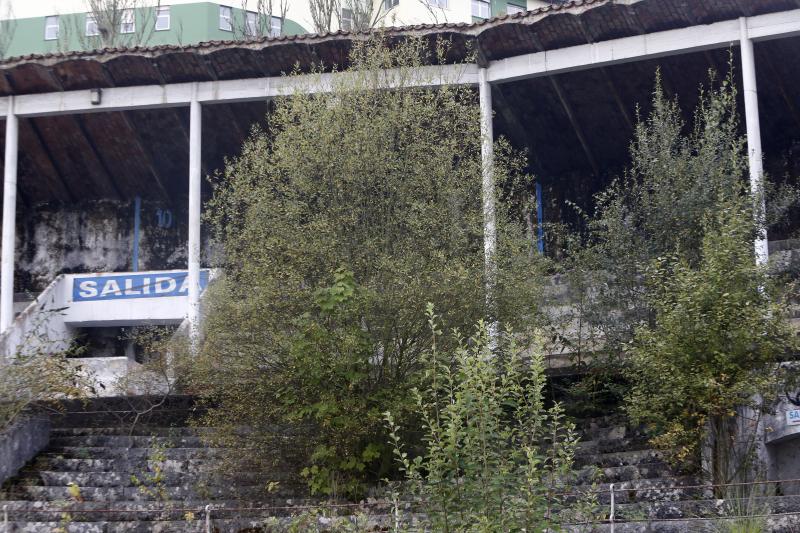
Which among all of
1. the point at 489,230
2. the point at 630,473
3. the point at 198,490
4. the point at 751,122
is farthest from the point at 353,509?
the point at 751,122

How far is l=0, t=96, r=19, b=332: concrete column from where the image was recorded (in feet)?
64.8

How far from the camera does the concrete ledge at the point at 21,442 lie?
14172 millimetres

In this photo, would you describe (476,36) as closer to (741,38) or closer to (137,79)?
(741,38)

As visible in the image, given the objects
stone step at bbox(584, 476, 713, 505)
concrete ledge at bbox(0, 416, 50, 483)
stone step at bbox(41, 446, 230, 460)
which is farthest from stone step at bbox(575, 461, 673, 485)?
A: concrete ledge at bbox(0, 416, 50, 483)

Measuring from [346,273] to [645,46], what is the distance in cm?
778

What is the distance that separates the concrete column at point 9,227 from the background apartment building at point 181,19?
1122 cm

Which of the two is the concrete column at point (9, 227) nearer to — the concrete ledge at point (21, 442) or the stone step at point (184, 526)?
the concrete ledge at point (21, 442)

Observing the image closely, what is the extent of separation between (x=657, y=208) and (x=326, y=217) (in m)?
4.60

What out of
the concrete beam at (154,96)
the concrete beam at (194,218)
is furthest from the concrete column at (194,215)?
the concrete beam at (154,96)

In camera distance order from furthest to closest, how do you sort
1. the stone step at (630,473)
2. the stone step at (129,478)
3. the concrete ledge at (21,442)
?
the concrete ledge at (21,442) → the stone step at (129,478) → the stone step at (630,473)

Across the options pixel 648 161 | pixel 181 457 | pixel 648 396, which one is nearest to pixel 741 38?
pixel 648 161

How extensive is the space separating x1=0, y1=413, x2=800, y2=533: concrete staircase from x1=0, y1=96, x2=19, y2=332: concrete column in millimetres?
5009

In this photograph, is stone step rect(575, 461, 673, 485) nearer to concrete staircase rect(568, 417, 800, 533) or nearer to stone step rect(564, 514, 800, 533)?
concrete staircase rect(568, 417, 800, 533)

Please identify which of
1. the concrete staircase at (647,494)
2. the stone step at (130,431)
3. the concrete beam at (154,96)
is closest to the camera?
the concrete staircase at (647,494)
